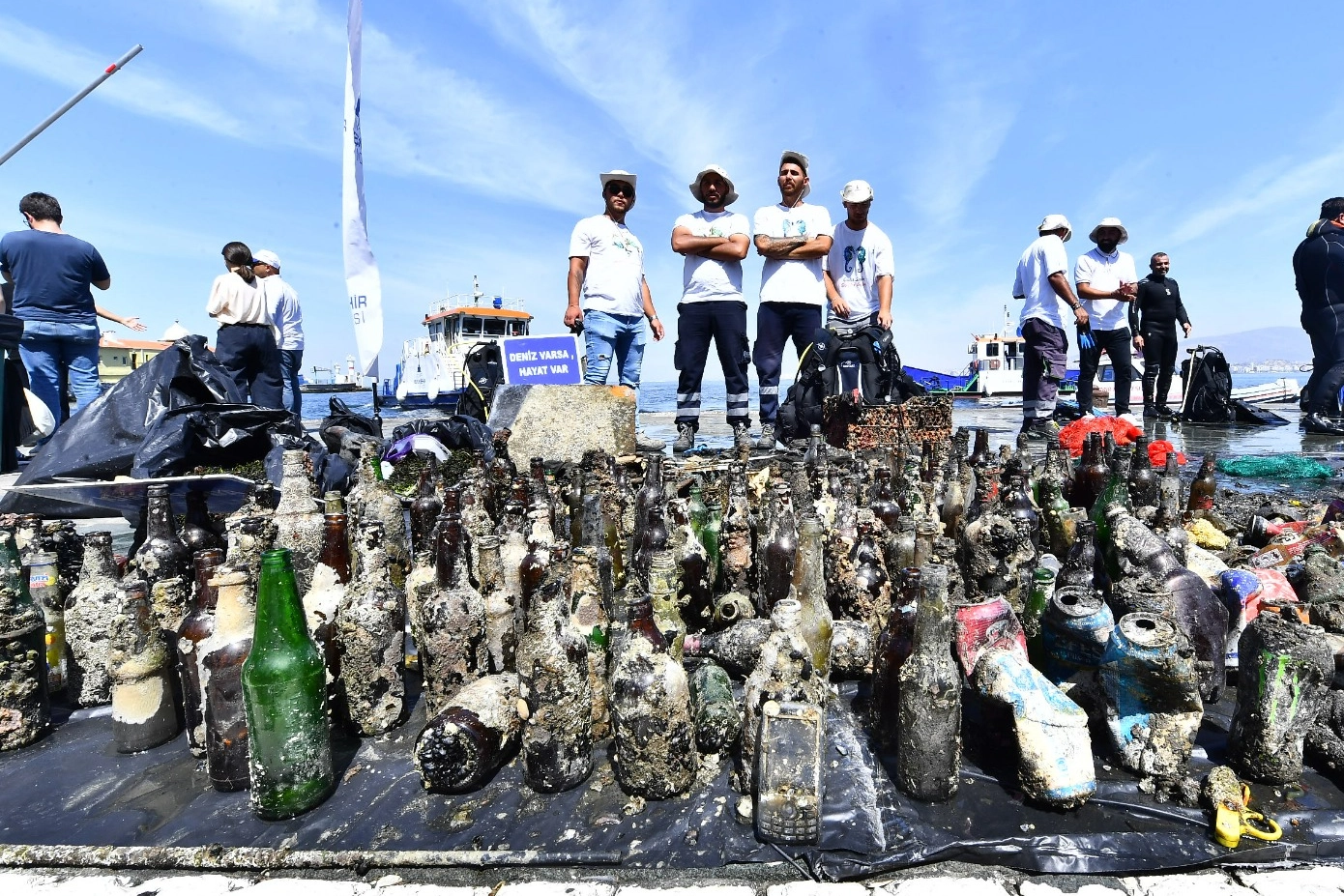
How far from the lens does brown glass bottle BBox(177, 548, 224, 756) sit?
1.77 m

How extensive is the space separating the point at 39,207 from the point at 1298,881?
27.6 feet

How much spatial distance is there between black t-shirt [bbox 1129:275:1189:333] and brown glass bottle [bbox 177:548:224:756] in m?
11.0

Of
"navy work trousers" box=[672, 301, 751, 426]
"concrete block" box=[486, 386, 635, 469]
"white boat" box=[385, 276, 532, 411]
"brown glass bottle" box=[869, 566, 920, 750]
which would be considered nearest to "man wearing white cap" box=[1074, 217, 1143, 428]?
"navy work trousers" box=[672, 301, 751, 426]

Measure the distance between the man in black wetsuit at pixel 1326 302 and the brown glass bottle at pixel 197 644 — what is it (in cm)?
1132

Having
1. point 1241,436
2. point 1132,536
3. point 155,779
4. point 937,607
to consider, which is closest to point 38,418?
point 155,779

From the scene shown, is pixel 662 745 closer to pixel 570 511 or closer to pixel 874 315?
pixel 570 511

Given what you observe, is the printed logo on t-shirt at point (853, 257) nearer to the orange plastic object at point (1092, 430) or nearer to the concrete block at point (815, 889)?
the orange plastic object at point (1092, 430)

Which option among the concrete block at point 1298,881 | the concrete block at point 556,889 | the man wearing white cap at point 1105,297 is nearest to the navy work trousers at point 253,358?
the concrete block at point 556,889

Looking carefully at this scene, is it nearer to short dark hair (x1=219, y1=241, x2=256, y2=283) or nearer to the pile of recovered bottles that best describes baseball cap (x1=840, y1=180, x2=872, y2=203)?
the pile of recovered bottles

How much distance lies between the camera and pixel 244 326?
19.8 feet

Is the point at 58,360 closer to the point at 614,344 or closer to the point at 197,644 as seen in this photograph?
the point at 614,344

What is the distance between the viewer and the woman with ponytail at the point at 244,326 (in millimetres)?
5812

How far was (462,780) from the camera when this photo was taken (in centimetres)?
161

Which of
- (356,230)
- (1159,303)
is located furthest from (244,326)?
(1159,303)
